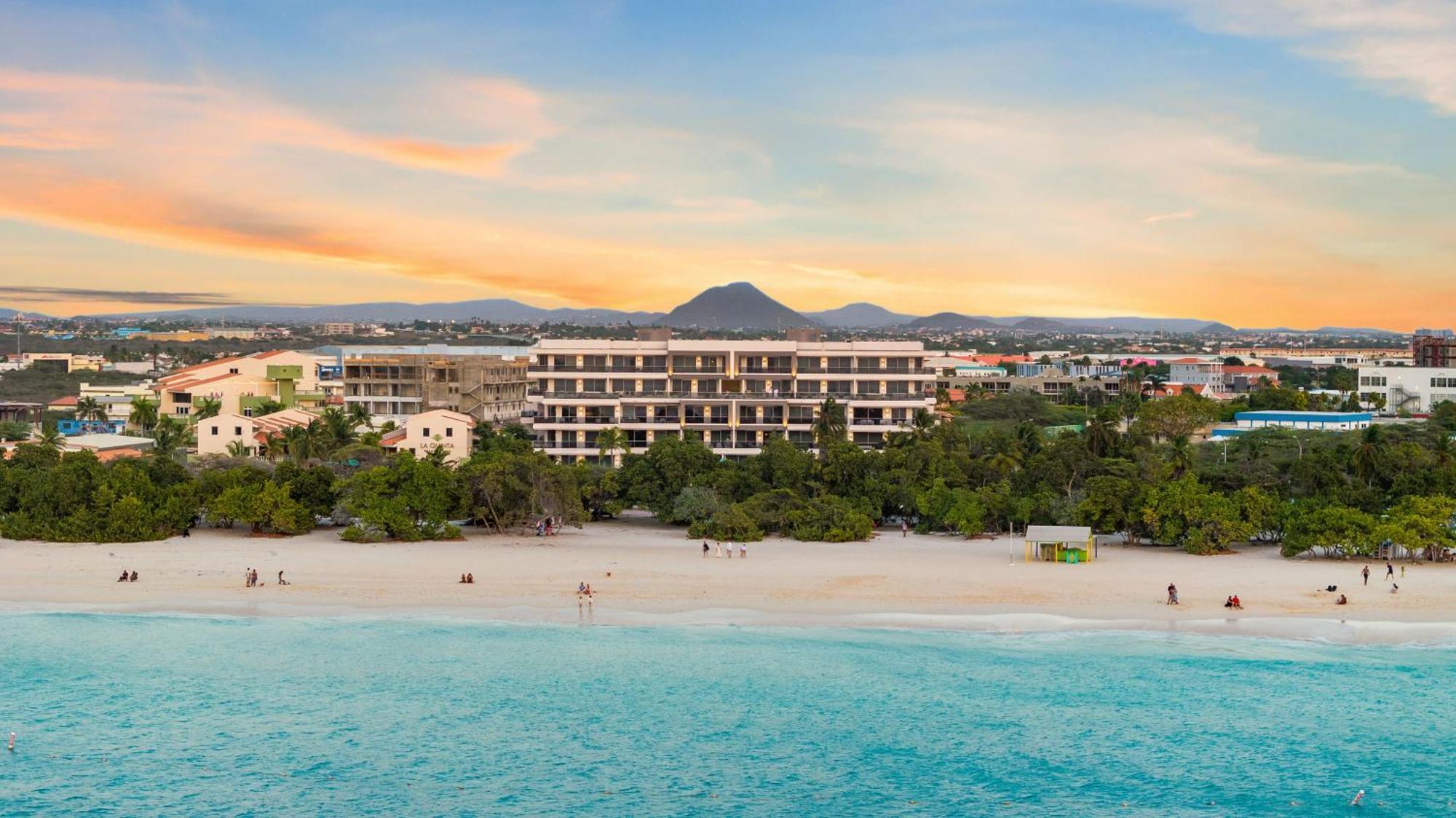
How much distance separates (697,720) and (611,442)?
35917mm

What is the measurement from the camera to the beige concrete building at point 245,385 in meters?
99.1

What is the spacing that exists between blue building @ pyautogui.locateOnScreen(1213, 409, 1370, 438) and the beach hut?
46.8 m

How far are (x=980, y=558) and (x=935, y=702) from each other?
54.9 feet

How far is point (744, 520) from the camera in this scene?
55062 mm

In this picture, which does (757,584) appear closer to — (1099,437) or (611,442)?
(611,442)

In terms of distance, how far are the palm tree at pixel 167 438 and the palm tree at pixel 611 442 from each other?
2254 cm

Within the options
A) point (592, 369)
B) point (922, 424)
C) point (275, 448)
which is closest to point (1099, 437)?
point (922, 424)

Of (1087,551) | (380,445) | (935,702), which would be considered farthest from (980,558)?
(380,445)

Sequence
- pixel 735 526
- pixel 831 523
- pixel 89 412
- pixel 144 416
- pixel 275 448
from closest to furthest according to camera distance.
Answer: pixel 735 526
pixel 831 523
pixel 275 448
pixel 144 416
pixel 89 412

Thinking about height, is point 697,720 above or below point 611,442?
below

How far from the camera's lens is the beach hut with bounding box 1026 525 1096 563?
162ft

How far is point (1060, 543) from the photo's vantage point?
163 feet

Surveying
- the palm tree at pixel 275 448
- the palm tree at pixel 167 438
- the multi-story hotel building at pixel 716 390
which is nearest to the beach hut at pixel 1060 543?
the multi-story hotel building at pixel 716 390

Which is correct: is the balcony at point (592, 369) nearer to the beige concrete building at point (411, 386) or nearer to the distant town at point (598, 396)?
the distant town at point (598, 396)
